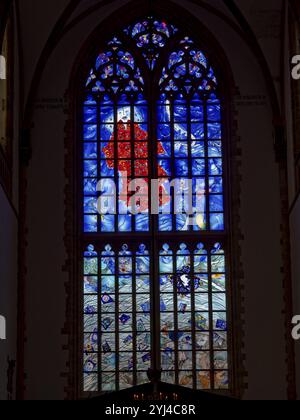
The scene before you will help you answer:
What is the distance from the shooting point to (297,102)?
888 inches

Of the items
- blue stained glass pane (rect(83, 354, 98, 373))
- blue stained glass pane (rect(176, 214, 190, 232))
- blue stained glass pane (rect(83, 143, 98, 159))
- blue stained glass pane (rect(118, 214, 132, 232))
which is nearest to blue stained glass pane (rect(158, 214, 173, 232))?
blue stained glass pane (rect(176, 214, 190, 232))

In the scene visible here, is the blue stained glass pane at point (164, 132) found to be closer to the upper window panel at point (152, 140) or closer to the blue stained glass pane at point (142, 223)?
the upper window panel at point (152, 140)

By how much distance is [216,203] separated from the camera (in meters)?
24.7

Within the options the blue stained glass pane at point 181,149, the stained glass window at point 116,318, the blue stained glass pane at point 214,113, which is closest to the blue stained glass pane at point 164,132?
the blue stained glass pane at point 181,149

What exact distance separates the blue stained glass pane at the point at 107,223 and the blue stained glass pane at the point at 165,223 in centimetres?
107

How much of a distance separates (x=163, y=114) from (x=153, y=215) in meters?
2.44

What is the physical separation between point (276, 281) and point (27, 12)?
807 centimetres

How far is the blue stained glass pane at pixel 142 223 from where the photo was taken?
2456cm

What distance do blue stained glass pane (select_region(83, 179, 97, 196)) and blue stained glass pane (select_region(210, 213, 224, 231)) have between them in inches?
108

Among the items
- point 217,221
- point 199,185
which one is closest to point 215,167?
point 199,185

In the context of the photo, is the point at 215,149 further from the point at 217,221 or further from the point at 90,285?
the point at 90,285

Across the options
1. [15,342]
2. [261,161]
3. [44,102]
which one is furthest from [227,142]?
[15,342]

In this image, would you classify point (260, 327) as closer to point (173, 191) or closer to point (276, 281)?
point (276, 281)

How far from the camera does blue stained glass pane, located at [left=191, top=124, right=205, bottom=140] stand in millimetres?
25062
